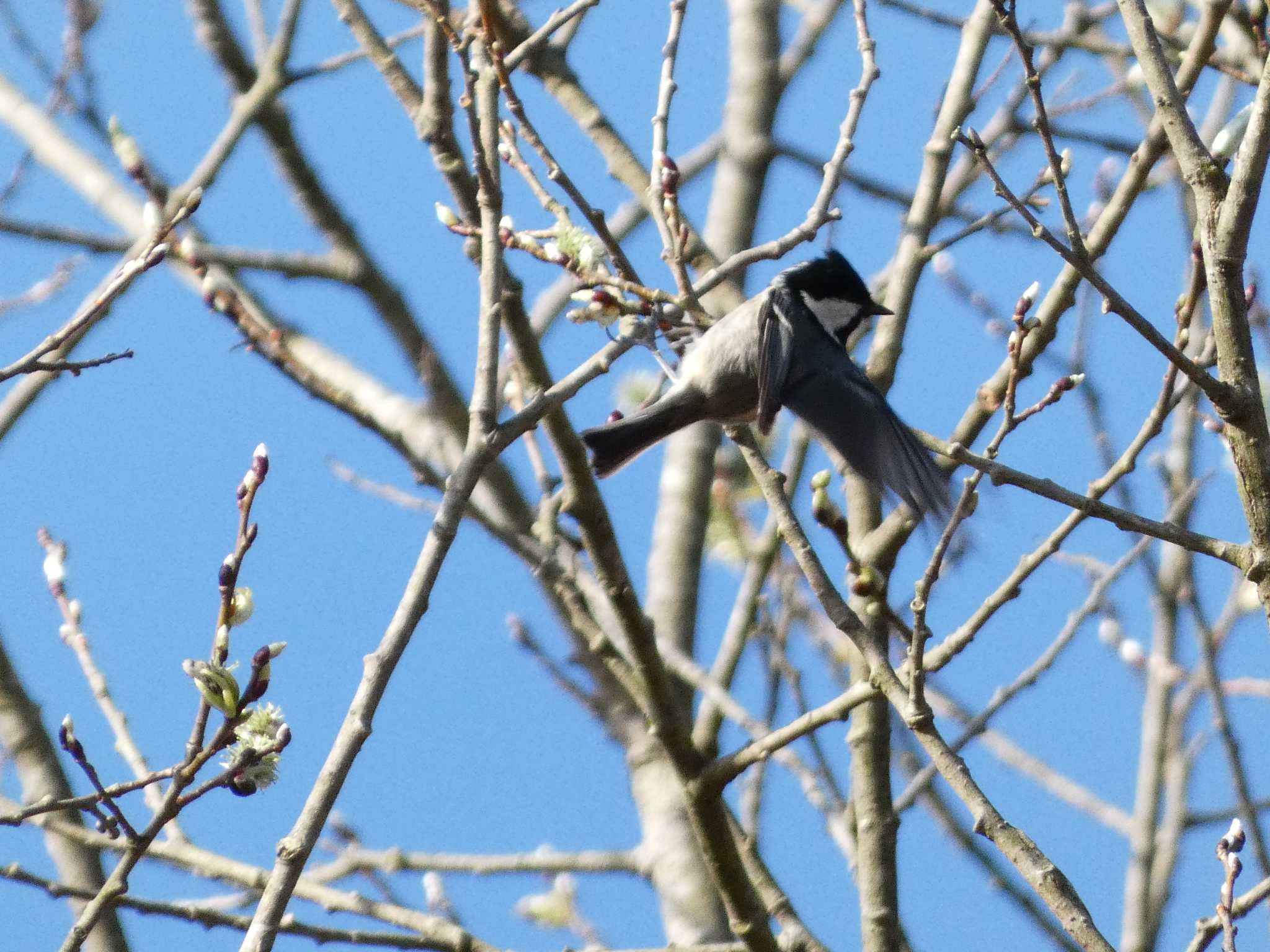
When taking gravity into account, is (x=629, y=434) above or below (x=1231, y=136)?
below

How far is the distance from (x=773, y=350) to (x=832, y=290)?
628 mm

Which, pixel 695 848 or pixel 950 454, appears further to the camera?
pixel 695 848

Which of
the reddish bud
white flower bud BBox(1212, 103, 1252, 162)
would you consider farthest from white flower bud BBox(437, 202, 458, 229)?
white flower bud BBox(1212, 103, 1252, 162)

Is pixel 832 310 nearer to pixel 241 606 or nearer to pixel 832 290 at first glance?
pixel 832 290

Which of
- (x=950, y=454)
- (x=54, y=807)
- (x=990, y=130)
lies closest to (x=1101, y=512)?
(x=950, y=454)

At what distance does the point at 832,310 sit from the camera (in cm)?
378

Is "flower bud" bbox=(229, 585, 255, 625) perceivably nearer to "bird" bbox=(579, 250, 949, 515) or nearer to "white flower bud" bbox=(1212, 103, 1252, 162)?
"bird" bbox=(579, 250, 949, 515)

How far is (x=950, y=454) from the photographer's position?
7.00 feet

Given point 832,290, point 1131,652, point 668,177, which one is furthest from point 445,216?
point 1131,652

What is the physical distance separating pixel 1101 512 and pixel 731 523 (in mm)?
3128

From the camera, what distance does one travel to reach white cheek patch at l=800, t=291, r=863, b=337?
12.2ft

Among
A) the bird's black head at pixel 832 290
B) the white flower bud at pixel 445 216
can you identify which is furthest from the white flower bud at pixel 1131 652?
the white flower bud at pixel 445 216

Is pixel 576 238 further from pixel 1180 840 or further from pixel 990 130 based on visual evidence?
pixel 1180 840

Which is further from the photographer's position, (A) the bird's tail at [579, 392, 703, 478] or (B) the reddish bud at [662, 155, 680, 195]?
(A) the bird's tail at [579, 392, 703, 478]
